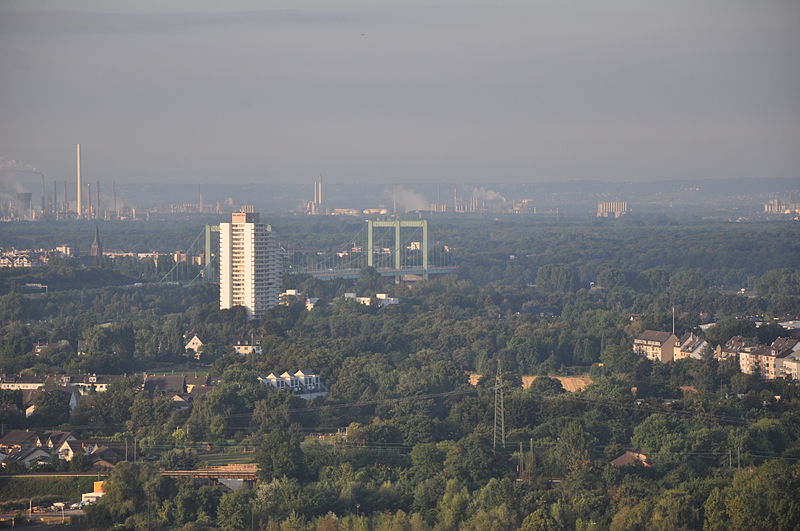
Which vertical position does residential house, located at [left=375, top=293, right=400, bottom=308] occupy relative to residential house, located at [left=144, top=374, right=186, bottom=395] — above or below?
below

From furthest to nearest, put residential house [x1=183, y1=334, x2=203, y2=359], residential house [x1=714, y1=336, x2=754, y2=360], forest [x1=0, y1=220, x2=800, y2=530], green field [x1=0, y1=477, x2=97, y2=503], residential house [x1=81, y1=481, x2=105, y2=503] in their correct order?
residential house [x1=183, y1=334, x2=203, y2=359] → residential house [x1=714, y1=336, x2=754, y2=360] → green field [x1=0, y1=477, x2=97, y2=503] → residential house [x1=81, y1=481, x2=105, y2=503] → forest [x1=0, y1=220, x2=800, y2=530]

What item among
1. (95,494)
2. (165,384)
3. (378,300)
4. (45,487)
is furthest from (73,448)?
(378,300)

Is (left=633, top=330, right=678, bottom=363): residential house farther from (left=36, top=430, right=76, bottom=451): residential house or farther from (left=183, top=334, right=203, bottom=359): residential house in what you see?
(left=36, top=430, right=76, bottom=451): residential house

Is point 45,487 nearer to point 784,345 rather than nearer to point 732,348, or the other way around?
A: point 732,348

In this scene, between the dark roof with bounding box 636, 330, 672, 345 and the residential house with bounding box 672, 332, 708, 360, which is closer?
the residential house with bounding box 672, 332, 708, 360

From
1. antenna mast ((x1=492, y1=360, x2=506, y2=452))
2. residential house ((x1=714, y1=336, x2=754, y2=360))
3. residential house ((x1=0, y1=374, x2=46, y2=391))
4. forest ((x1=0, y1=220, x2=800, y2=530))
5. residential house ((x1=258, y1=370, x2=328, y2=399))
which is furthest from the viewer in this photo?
residential house ((x1=714, y1=336, x2=754, y2=360))

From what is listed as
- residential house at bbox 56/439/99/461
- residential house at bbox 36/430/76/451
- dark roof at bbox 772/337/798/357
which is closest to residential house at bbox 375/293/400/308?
dark roof at bbox 772/337/798/357

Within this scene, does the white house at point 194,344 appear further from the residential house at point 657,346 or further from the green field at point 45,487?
the green field at point 45,487

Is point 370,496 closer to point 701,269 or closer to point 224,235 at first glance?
point 224,235
